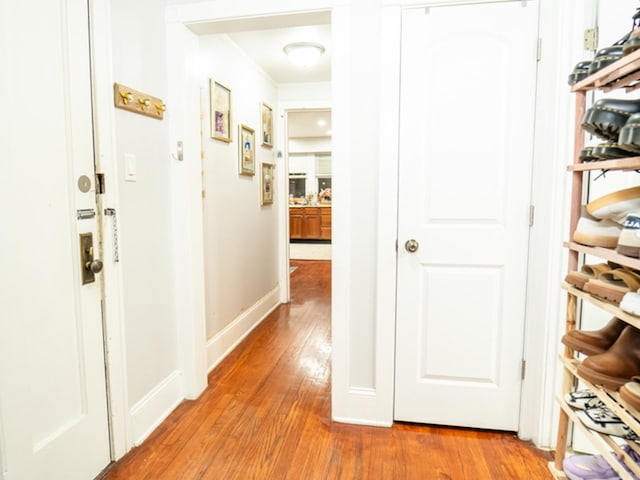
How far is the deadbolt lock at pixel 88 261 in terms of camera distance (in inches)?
56.7

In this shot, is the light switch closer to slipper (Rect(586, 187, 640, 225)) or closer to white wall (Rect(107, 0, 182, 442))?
white wall (Rect(107, 0, 182, 442))

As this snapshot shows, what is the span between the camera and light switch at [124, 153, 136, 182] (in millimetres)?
1665

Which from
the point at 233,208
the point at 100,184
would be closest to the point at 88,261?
the point at 100,184

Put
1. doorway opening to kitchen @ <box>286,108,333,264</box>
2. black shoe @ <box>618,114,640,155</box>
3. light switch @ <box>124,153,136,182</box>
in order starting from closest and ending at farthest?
1. black shoe @ <box>618,114,640,155</box>
2. light switch @ <box>124,153,136,182</box>
3. doorway opening to kitchen @ <box>286,108,333,264</box>

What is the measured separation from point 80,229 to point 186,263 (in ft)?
2.17

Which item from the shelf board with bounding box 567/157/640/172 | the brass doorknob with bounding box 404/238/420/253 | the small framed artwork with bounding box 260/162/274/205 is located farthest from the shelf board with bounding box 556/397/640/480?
the small framed artwork with bounding box 260/162/274/205

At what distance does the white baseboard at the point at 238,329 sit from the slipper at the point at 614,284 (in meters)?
2.08

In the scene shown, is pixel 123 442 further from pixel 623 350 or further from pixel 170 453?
pixel 623 350

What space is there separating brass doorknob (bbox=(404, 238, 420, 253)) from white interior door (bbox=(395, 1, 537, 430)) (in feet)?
0.07

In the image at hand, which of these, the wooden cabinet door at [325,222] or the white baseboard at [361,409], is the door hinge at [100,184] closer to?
the white baseboard at [361,409]

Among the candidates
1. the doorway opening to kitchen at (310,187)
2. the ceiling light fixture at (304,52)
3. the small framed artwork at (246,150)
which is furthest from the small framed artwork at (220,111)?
the doorway opening to kitchen at (310,187)

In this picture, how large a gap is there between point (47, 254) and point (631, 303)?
165 cm

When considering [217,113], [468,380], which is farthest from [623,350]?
[217,113]

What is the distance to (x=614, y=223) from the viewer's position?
3.31 ft
